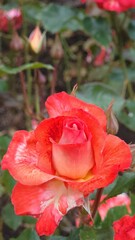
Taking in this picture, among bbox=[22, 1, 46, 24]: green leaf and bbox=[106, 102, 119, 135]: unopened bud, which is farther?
bbox=[22, 1, 46, 24]: green leaf

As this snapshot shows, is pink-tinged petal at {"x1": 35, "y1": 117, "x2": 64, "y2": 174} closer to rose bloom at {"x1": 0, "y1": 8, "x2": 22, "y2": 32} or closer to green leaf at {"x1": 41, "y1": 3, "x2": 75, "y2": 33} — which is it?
green leaf at {"x1": 41, "y1": 3, "x2": 75, "y2": 33}

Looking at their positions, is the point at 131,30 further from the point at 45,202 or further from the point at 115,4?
the point at 45,202

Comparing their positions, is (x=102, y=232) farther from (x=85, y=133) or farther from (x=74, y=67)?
(x=74, y=67)

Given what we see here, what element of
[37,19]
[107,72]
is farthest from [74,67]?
[37,19]

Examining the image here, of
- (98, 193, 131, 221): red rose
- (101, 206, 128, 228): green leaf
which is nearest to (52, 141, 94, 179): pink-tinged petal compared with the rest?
(101, 206, 128, 228): green leaf

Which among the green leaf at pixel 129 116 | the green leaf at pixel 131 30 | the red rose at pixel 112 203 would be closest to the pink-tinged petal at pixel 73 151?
the red rose at pixel 112 203

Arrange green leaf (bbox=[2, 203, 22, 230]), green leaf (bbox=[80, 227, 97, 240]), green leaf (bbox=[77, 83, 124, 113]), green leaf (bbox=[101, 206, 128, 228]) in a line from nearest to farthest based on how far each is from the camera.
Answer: green leaf (bbox=[80, 227, 97, 240])
green leaf (bbox=[101, 206, 128, 228])
green leaf (bbox=[2, 203, 22, 230])
green leaf (bbox=[77, 83, 124, 113])

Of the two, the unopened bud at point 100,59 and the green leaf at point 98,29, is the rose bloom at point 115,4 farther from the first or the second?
the unopened bud at point 100,59

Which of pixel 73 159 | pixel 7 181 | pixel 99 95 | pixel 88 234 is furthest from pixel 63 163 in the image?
pixel 99 95
